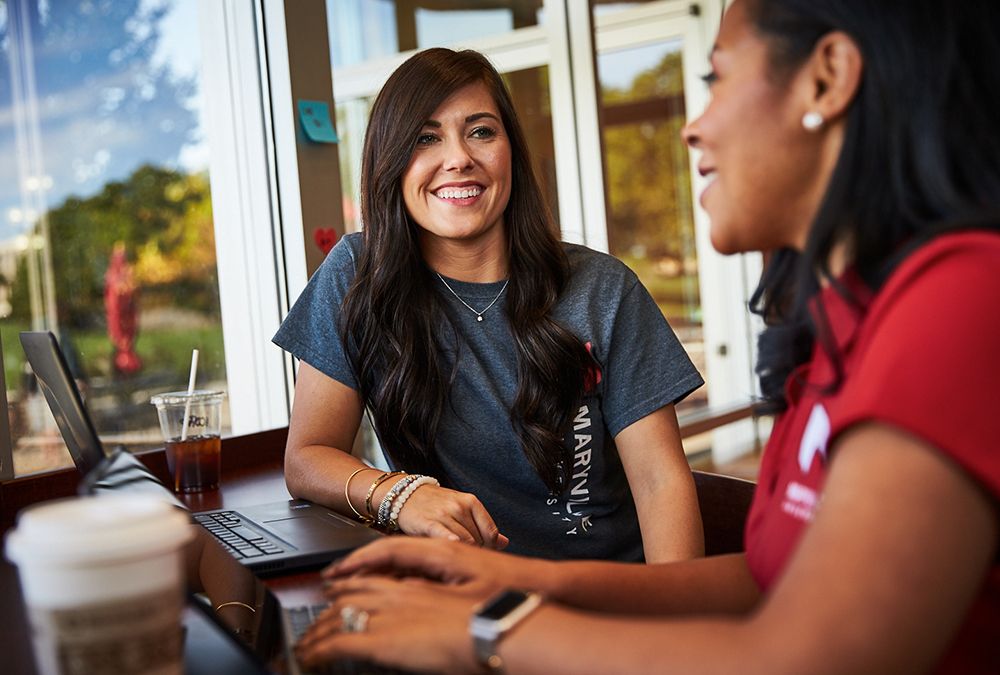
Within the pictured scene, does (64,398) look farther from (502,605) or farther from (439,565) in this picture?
(502,605)

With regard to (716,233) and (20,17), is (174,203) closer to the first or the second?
(20,17)

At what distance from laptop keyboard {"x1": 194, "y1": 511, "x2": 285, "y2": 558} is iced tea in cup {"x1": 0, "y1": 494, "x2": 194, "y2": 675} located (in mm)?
548

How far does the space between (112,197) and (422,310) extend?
1632 millimetres

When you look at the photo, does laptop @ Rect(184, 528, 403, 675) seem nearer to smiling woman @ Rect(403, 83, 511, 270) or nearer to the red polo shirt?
the red polo shirt

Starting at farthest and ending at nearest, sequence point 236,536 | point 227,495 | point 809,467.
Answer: point 227,495 < point 236,536 < point 809,467

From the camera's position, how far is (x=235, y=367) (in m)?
2.65

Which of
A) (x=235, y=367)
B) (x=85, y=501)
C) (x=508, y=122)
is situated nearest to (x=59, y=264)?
(x=235, y=367)

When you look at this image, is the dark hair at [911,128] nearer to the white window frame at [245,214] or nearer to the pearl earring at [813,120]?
the pearl earring at [813,120]

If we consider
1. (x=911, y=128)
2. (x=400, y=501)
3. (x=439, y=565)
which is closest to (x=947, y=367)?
(x=911, y=128)

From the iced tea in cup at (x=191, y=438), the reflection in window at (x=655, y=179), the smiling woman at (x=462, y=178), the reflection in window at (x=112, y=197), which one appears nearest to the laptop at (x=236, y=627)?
the iced tea in cup at (x=191, y=438)

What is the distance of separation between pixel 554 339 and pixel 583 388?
106 millimetres

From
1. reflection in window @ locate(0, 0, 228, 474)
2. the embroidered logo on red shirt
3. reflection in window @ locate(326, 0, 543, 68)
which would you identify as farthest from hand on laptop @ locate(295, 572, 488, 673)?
reflection in window @ locate(326, 0, 543, 68)

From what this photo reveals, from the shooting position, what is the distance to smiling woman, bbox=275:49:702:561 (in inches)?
70.1

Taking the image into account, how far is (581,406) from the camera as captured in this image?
5.97ft
